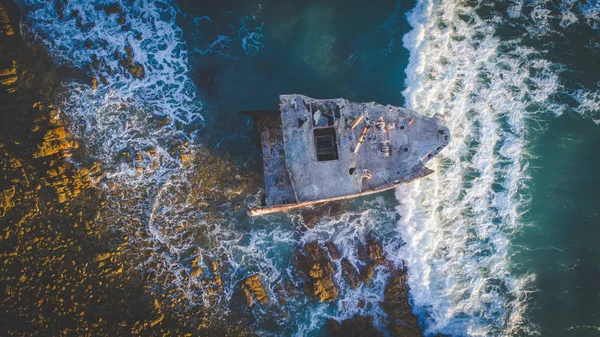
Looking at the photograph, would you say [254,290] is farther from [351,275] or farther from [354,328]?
[354,328]

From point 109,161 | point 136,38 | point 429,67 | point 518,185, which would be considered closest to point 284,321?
point 109,161

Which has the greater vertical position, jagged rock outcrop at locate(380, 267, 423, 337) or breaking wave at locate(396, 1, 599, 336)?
breaking wave at locate(396, 1, 599, 336)

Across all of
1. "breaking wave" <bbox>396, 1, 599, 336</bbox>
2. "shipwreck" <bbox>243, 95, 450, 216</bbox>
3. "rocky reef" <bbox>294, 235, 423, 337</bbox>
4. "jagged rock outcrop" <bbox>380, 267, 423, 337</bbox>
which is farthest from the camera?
"breaking wave" <bbox>396, 1, 599, 336</bbox>

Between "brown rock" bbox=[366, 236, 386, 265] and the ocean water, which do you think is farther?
"brown rock" bbox=[366, 236, 386, 265]

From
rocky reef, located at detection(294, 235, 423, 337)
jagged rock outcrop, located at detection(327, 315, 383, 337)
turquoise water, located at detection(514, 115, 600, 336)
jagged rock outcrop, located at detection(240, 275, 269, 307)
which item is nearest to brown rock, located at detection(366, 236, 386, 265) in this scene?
rocky reef, located at detection(294, 235, 423, 337)

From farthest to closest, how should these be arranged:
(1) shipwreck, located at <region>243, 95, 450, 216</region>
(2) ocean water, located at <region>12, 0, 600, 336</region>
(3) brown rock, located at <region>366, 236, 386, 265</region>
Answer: (3) brown rock, located at <region>366, 236, 386, 265</region> < (2) ocean water, located at <region>12, 0, 600, 336</region> < (1) shipwreck, located at <region>243, 95, 450, 216</region>

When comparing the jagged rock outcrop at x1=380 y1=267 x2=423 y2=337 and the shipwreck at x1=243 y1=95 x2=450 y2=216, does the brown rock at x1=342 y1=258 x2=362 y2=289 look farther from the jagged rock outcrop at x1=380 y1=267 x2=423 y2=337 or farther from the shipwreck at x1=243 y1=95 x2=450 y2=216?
the shipwreck at x1=243 y1=95 x2=450 y2=216
